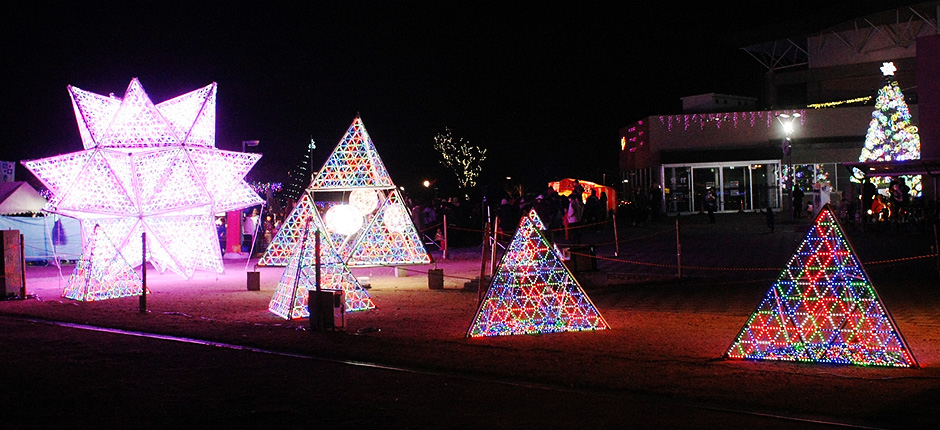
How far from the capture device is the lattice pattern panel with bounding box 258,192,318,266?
18.4 meters

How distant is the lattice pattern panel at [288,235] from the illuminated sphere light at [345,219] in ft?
2.89

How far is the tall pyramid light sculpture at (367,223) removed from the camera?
59.6ft

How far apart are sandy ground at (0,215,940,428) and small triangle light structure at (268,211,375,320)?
0.95ft

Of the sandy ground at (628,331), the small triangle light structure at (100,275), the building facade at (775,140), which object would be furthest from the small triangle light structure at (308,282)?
the building facade at (775,140)

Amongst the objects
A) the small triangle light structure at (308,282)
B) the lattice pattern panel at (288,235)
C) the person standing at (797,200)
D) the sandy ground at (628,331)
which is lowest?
the sandy ground at (628,331)

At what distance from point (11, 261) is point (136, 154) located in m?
3.98

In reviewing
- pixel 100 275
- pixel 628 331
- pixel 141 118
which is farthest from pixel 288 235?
pixel 628 331

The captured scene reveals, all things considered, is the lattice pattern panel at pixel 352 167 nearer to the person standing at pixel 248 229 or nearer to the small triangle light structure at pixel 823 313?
the person standing at pixel 248 229

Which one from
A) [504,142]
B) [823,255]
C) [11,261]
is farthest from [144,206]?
[504,142]

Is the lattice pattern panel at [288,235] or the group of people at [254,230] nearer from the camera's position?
Result: the lattice pattern panel at [288,235]

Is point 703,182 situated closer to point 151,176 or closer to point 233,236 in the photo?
point 233,236

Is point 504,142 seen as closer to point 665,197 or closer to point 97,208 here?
point 665,197

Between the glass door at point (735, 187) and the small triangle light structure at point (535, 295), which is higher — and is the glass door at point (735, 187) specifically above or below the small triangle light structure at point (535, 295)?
above

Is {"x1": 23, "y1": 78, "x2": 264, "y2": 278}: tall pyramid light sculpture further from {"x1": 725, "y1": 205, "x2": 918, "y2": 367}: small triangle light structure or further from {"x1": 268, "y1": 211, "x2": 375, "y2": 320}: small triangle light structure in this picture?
{"x1": 725, "y1": 205, "x2": 918, "y2": 367}: small triangle light structure
